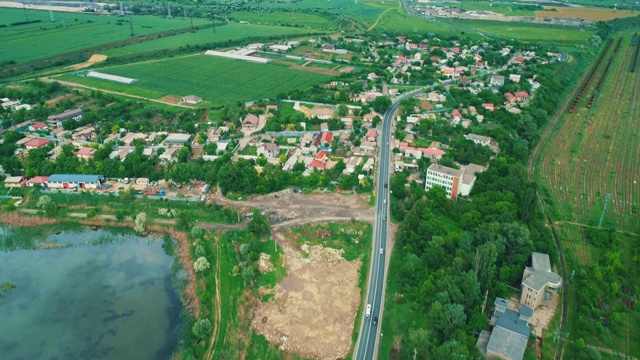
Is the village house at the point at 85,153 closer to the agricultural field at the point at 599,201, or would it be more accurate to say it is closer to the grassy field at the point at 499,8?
the agricultural field at the point at 599,201

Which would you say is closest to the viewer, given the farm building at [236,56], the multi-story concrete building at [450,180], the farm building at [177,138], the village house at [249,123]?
the multi-story concrete building at [450,180]

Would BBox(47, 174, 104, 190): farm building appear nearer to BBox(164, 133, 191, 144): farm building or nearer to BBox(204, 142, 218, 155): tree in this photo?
BBox(164, 133, 191, 144): farm building

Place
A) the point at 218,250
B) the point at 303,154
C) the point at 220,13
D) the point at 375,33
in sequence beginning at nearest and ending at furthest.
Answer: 1. the point at 218,250
2. the point at 303,154
3. the point at 375,33
4. the point at 220,13

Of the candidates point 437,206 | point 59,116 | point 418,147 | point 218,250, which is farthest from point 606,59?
point 59,116

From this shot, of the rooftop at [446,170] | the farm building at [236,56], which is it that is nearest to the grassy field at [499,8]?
the farm building at [236,56]

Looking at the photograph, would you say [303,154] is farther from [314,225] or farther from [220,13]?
[220,13]

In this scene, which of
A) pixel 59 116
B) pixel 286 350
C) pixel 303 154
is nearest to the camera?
pixel 286 350

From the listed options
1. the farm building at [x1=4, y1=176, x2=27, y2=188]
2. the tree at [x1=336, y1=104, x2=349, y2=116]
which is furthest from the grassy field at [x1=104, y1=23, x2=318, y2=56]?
the farm building at [x1=4, y1=176, x2=27, y2=188]
